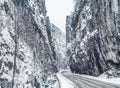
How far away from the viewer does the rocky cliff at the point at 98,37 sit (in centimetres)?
3697

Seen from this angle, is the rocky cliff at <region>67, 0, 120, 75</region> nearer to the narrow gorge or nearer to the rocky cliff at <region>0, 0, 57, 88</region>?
the narrow gorge

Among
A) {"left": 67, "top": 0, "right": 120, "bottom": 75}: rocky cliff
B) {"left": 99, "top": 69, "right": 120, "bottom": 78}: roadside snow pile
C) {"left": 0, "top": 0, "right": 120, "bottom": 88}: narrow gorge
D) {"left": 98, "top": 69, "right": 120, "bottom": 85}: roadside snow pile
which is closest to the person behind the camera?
{"left": 0, "top": 0, "right": 120, "bottom": 88}: narrow gorge

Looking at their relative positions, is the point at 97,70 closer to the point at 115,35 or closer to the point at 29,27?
the point at 115,35

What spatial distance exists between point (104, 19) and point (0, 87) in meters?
25.7

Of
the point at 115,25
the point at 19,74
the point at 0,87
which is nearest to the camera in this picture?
the point at 0,87

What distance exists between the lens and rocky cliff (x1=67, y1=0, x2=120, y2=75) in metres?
37.0

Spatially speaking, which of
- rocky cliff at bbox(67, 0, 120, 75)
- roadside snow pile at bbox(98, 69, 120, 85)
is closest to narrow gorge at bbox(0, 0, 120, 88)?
rocky cliff at bbox(67, 0, 120, 75)

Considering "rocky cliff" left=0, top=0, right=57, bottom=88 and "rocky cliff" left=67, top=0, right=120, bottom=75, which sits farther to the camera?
"rocky cliff" left=67, top=0, right=120, bottom=75

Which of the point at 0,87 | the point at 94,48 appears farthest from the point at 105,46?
the point at 0,87

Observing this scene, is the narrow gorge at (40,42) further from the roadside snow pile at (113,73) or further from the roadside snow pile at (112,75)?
the roadside snow pile at (112,75)

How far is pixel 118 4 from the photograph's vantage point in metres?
37.4

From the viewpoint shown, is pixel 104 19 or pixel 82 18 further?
pixel 82 18

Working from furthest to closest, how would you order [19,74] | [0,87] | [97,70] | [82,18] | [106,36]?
[82,18], [97,70], [106,36], [19,74], [0,87]

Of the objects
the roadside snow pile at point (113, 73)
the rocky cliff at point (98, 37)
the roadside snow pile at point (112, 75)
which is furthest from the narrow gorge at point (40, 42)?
the roadside snow pile at point (112, 75)
